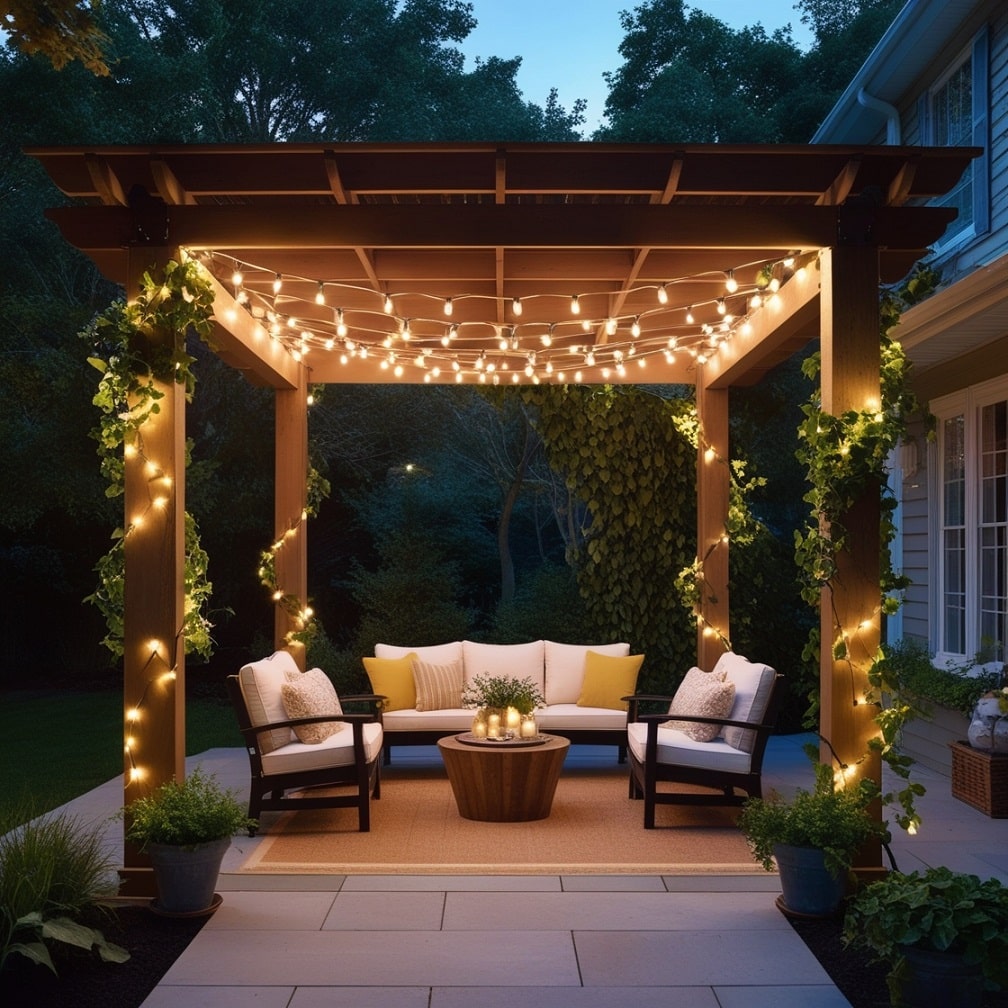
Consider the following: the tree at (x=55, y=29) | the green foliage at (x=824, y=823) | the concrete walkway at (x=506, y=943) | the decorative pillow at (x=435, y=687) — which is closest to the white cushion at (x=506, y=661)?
the decorative pillow at (x=435, y=687)

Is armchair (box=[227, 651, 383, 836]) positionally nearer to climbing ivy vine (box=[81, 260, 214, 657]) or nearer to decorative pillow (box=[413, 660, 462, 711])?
climbing ivy vine (box=[81, 260, 214, 657])

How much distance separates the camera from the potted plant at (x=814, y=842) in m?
4.48

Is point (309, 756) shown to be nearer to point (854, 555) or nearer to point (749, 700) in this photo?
point (749, 700)

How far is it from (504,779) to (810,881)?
7.75 ft

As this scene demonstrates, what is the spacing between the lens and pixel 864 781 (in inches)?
186

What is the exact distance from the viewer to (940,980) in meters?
3.38

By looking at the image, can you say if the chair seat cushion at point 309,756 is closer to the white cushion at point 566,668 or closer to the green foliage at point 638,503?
the white cushion at point 566,668

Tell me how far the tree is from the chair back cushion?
14.8 feet

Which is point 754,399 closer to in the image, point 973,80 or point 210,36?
point 973,80

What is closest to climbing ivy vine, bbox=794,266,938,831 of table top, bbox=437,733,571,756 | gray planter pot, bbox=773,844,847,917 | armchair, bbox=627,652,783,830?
gray planter pot, bbox=773,844,847,917

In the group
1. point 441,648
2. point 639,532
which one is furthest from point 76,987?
point 639,532

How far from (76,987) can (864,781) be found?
3.04m

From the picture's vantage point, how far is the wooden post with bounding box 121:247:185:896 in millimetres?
4922

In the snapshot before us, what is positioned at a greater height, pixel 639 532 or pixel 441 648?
pixel 639 532
